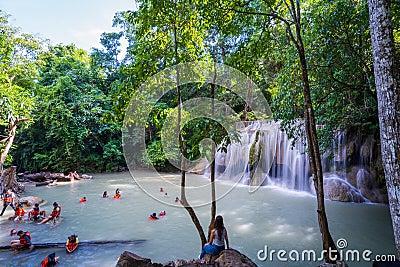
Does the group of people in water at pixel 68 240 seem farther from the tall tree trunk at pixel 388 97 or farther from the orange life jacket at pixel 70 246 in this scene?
the tall tree trunk at pixel 388 97

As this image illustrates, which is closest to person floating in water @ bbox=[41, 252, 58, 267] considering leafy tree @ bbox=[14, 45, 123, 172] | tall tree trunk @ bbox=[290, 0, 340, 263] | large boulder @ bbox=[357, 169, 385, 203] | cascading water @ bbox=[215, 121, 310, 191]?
tall tree trunk @ bbox=[290, 0, 340, 263]

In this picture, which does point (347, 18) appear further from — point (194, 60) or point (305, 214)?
point (305, 214)

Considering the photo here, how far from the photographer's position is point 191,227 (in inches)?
248

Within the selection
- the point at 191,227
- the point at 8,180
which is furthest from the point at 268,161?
the point at 8,180

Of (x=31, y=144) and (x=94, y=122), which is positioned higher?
(x=94, y=122)

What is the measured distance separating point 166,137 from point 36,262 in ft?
10.4

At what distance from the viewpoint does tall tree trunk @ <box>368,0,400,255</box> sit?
7.65 feet

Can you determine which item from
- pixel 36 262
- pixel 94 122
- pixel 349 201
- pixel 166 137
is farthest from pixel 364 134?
pixel 94 122

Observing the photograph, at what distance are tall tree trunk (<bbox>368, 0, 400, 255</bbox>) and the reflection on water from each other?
2.63 meters

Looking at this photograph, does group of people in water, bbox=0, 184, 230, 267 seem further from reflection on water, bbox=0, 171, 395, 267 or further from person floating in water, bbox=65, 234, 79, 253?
reflection on water, bbox=0, 171, 395, 267

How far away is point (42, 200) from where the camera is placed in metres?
8.98

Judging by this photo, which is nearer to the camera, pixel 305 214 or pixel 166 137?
pixel 166 137

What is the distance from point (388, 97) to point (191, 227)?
515cm

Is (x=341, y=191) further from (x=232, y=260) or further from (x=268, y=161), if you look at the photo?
(x=232, y=260)
